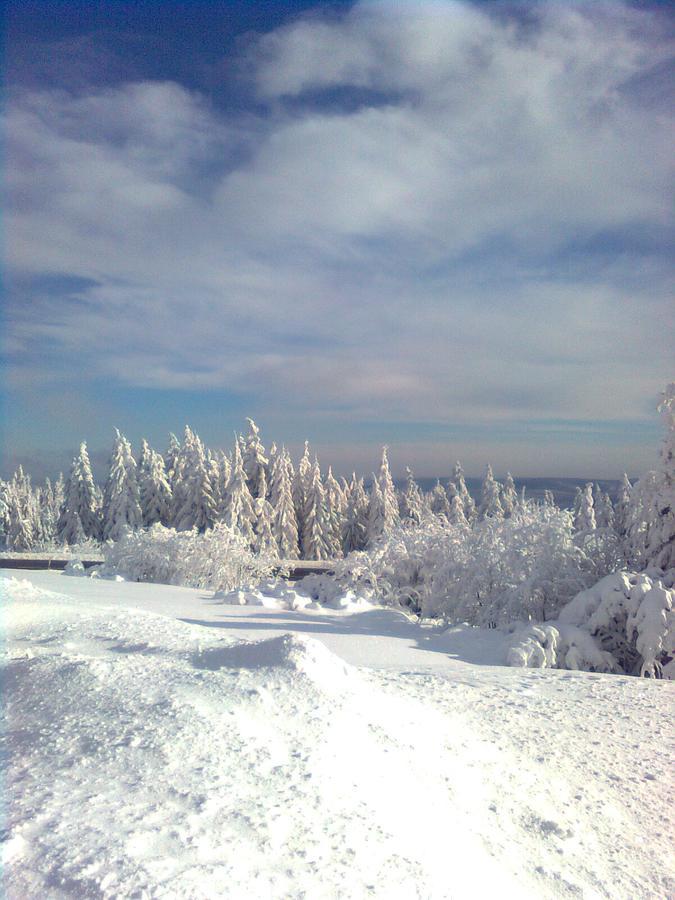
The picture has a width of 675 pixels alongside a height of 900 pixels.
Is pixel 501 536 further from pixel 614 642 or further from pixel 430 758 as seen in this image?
pixel 430 758

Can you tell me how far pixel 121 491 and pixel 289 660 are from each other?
4094 cm

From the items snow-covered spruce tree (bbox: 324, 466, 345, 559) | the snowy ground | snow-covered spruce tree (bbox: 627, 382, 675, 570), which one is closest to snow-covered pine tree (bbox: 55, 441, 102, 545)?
snow-covered spruce tree (bbox: 324, 466, 345, 559)

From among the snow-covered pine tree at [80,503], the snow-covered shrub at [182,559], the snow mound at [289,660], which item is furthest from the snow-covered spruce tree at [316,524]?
the snow mound at [289,660]

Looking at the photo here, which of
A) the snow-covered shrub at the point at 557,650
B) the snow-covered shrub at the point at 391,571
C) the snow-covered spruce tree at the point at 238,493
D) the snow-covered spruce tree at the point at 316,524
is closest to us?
the snow-covered shrub at the point at 557,650

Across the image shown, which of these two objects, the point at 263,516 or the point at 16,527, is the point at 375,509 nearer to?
the point at 263,516

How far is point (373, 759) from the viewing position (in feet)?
13.1

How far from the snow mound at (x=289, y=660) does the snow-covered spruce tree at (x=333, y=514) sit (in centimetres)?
4593

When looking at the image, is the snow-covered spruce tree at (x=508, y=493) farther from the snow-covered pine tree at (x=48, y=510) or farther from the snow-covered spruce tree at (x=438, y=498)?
the snow-covered pine tree at (x=48, y=510)

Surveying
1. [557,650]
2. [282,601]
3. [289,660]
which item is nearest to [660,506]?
[557,650]

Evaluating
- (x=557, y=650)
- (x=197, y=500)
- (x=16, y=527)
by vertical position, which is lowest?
(x=557, y=650)

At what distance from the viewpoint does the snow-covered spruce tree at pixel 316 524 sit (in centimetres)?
5025

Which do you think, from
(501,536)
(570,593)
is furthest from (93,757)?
(501,536)

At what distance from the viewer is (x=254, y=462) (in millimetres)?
45562

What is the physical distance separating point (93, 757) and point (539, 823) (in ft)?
8.72
